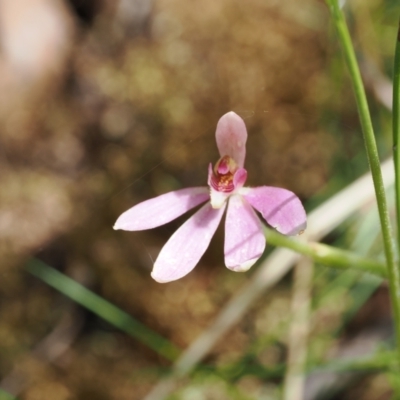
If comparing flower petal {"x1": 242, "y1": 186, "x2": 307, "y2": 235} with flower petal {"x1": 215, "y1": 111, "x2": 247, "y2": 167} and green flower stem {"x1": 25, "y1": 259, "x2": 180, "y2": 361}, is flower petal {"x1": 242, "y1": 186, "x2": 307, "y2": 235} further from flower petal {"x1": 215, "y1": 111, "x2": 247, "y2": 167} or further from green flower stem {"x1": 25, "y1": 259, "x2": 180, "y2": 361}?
green flower stem {"x1": 25, "y1": 259, "x2": 180, "y2": 361}

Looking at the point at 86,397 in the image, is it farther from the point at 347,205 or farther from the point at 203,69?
the point at 203,69

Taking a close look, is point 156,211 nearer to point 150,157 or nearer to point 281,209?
point 281,209

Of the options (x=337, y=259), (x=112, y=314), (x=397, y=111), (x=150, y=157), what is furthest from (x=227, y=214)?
(x=150, y=157)

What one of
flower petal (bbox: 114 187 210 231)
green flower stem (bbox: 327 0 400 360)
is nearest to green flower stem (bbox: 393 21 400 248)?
green flower stem (bbox: 327 0 400 360)

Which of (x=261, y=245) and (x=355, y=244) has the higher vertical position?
(x=355, y=244)

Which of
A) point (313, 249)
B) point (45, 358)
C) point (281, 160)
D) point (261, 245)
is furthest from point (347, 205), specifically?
point (45, 358)

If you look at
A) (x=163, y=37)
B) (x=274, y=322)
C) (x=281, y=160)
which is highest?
(x=163, y=37)

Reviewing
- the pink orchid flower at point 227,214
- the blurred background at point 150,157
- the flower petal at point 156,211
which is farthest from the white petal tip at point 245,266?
the blurred background at point 150,157
